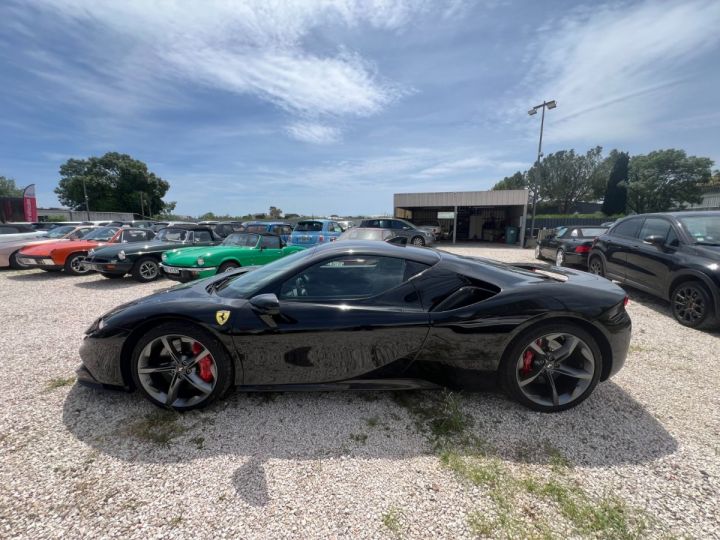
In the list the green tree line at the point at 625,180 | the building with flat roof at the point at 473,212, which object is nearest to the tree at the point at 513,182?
the green tree line at the point at 625,180

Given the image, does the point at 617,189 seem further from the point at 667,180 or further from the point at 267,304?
the point at 267,304

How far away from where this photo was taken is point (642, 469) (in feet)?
6.09

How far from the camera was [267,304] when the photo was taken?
2.16 metres

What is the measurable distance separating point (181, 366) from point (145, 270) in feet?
20.5

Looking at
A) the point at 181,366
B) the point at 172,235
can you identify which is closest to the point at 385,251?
the point at 181,366

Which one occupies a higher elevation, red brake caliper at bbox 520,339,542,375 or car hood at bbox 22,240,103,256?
car hood at bbox 22,240,103,256

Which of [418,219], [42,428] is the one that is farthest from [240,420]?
[418,219]

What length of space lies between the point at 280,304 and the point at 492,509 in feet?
5.70

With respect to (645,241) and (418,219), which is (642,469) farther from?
(418,219)

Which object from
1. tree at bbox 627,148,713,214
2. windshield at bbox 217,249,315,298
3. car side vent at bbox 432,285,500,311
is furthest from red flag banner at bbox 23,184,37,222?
tree at bbox 627,148,713,214

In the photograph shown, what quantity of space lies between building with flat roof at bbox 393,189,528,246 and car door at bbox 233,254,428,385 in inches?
771

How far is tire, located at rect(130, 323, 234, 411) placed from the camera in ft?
7.48

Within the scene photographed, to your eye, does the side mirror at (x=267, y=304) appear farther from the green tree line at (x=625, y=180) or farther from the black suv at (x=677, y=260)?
the green tree line at (x=625, y=180)

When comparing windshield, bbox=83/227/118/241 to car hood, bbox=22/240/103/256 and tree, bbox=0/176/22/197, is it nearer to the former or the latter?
car hood, bbox=22/240/103/256
